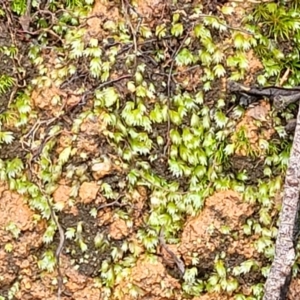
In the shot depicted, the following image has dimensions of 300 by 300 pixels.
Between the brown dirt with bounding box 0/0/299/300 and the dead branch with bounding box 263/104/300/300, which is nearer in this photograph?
the dead branch with bounding box 263/104/300/300

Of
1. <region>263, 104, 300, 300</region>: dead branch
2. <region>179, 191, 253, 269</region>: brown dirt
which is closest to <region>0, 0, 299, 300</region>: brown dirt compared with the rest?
<region>179, 191, 253, 269</region>: brown dirt

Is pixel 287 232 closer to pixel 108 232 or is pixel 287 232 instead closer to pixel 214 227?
pixel 214 227

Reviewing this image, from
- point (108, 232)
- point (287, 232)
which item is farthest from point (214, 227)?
point (108, 232)

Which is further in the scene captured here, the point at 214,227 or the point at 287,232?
the point at 214,227

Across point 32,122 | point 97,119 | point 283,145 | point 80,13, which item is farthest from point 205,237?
point 80,13

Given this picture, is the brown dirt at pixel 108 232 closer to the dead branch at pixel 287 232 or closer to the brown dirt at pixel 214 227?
the brown dirt at pixel 214 227

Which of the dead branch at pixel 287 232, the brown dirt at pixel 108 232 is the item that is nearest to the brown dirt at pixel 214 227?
the brown dirt at pixel 108 232

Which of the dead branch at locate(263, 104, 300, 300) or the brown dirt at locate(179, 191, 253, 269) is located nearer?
the dead branch at locate(263, 104, 300, 300)

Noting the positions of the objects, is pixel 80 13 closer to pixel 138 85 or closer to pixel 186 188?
pixel 138 85

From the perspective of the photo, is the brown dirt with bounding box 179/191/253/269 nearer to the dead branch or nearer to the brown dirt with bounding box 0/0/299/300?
the brown dirt with bounding box 0/0/299/300

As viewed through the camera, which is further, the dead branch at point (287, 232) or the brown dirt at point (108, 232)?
the brown dirt at point (108, 232)

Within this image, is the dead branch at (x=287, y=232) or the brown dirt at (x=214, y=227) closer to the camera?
the dead branch at (x=287, y=232)
